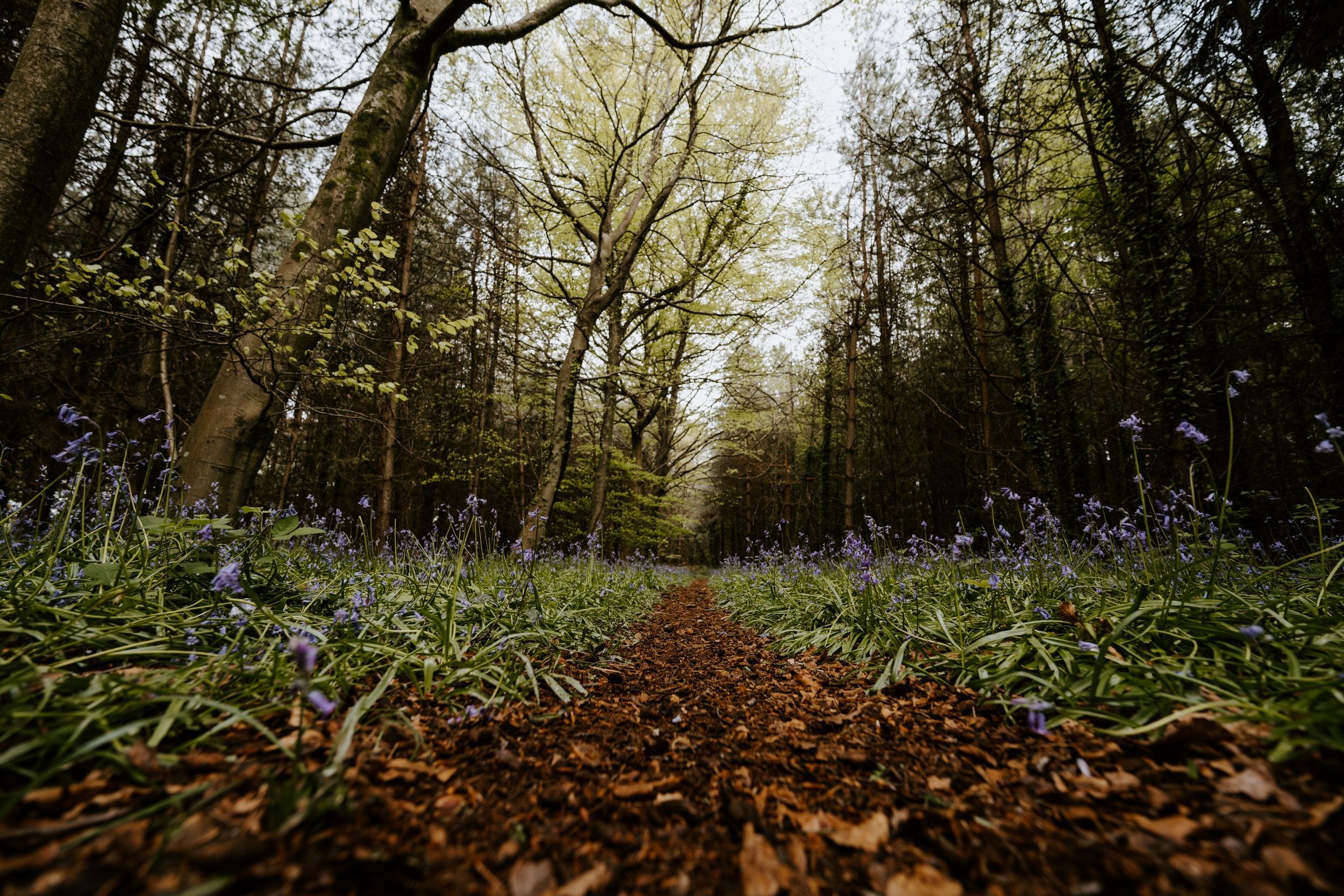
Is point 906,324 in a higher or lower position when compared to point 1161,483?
higher

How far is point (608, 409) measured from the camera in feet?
35.9

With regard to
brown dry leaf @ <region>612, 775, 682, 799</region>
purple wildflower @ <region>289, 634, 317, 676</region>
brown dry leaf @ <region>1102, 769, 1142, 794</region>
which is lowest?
brown dry leaf @ <region>612, 775, 682, 799</region>

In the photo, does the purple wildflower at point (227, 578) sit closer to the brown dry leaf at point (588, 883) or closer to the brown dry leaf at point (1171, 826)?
the brown dry leaf at point (588, 883)

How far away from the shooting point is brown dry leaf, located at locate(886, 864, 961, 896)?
0.93m

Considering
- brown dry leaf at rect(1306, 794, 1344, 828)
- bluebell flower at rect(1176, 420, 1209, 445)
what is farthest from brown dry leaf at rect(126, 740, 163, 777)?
bluebell flower at rect(1176, 420, 1209, 445)

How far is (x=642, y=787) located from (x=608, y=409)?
32.5 feet

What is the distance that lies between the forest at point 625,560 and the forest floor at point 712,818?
0.04 feet

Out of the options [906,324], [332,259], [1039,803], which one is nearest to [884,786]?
[1039,803]

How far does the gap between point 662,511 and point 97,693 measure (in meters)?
13.6

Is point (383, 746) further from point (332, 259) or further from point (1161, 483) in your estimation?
point (1161, 483)

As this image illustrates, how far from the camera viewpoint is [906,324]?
14.2 meters

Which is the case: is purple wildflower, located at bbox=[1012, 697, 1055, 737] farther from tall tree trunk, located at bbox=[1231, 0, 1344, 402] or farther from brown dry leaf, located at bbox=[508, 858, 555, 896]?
tall tree trunk, located at bbox=[1231, 0, 1344, 402]

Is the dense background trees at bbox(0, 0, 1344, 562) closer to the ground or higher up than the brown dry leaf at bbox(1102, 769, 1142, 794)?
higher up

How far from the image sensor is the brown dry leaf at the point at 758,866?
0.96 m
